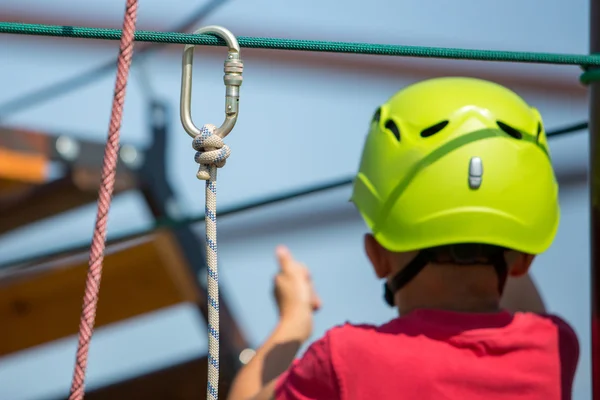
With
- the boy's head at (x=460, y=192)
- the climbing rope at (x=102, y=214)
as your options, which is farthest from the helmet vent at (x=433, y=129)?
the climbing rope at (x=102, y=214)

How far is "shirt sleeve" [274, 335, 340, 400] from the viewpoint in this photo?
1.08 meters

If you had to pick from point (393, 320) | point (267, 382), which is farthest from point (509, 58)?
point (267, 382)

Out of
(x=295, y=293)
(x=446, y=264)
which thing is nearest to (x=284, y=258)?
(x=295, y=293)

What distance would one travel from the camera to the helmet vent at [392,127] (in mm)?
1228

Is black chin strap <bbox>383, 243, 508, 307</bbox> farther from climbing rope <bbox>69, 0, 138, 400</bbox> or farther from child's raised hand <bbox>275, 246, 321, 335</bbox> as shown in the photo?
climbing rope <bbox>69, 0, 138, 400</bbox>

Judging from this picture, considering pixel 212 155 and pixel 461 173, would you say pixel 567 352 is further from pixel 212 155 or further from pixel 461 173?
pixel 212 155

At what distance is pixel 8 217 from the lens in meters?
2.56

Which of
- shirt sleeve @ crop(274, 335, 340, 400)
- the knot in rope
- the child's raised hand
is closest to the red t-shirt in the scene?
shirt sleeve @ crop(274, 335, 340, 400)

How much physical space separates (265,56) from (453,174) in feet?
5.30

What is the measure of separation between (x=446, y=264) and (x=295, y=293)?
21 cm

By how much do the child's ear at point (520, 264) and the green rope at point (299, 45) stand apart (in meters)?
0.24

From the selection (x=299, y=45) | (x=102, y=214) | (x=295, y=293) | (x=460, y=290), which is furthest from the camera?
(x=295, y=293)

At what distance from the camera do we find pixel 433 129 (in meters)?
1.19

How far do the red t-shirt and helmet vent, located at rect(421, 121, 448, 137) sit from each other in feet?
0.67
